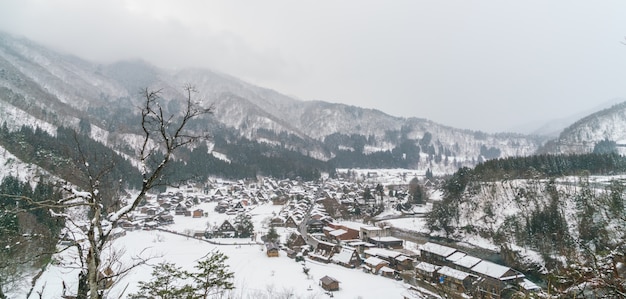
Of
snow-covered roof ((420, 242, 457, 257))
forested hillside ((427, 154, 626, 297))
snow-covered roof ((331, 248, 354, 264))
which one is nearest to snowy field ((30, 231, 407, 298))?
snow-covered roof ((331, 248, 354, 264))

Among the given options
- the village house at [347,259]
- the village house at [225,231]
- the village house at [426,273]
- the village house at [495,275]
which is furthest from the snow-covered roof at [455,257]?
the village house at [225,231]

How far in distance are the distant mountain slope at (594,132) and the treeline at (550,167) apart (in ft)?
147

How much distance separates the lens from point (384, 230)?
118 ft

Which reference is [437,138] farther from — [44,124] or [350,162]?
[44,124]

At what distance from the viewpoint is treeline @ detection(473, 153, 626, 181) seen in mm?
40125

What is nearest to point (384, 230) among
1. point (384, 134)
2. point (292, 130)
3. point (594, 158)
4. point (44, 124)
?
point (594, 158)

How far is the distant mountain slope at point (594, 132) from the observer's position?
270 feet

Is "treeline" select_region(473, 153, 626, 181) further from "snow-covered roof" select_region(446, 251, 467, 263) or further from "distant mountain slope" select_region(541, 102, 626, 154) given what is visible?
"distant mountain slope" select_region(541, 102, 626, 154)

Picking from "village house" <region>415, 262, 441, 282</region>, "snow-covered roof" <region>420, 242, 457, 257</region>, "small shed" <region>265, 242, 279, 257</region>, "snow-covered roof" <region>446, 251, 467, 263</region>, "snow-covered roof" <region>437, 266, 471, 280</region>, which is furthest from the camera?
"small shed" <region>265, 242, 279, 257</region>

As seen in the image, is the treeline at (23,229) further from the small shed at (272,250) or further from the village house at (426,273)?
the small shed at (272,250)

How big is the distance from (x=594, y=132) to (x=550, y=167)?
62559mm

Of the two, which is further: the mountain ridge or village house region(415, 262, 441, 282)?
the mountain ridge

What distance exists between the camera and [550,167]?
139ft

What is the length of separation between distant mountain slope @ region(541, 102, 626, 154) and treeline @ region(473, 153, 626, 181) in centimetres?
4484
